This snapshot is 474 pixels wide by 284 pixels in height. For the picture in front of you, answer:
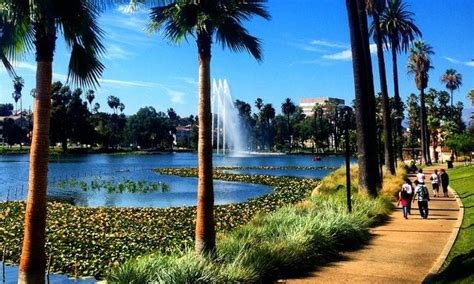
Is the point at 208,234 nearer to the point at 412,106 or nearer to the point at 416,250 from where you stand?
the point at 416,250

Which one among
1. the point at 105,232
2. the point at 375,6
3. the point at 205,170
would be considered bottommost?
the point at 105,232

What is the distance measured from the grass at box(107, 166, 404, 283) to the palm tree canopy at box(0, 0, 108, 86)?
3637 millimetres

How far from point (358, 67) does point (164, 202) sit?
15857mm

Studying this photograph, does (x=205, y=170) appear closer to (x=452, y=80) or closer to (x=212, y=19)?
(x=212, y=19)

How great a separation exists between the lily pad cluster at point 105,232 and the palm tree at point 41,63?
4.74 m

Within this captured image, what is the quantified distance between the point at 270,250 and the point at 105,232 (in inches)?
378

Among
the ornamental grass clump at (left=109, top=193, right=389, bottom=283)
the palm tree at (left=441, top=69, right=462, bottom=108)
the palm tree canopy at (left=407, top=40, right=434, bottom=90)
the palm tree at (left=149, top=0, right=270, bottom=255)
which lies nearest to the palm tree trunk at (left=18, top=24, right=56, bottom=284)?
the ornamental grass clump at (left=109, top=193, right=389, bottom=283)

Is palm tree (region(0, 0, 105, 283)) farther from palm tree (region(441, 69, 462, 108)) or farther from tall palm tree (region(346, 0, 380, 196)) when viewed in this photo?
palm tree (region(441, 69, 462, 108))

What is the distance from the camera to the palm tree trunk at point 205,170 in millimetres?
11266

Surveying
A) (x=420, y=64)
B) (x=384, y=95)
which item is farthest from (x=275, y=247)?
(x=420, y=64)

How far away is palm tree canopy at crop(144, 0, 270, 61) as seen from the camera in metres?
11.3

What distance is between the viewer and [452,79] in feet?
401

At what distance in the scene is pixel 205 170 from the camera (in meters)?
11.4

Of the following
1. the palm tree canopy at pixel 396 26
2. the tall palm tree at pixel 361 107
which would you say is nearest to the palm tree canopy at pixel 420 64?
the palm tree canopy at pixel 396 26
